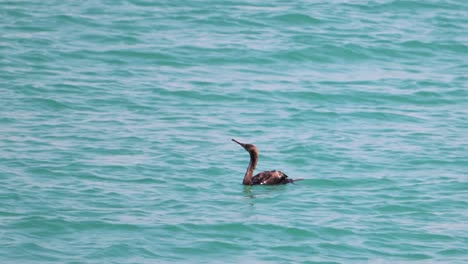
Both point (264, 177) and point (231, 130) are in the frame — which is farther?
point (231, 130)

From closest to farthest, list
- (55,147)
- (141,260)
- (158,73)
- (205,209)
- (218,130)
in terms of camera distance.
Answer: (141,260)
(205,209)
(55,147)
(218,130)
(158,73)

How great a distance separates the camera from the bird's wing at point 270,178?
16578mm

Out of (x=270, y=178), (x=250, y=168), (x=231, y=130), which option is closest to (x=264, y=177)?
(x=270, y=178)

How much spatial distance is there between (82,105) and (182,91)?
2180 mm

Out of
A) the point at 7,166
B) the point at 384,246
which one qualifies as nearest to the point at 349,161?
the point at 384,246

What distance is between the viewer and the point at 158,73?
2338 centimetres

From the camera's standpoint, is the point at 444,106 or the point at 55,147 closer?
the point at 55,147

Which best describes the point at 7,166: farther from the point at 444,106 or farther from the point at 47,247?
the point at 444,106

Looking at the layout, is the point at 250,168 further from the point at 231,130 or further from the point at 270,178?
the point at 231,130

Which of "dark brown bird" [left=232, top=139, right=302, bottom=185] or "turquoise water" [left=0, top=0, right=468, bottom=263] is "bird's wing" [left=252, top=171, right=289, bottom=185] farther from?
"turquoise water" [left=0, top=0, right=468, bottom=263]

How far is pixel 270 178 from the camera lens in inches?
657

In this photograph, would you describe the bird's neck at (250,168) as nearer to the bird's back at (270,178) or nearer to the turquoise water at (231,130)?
the bird's back at (270,178)

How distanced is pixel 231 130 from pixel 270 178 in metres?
2.98

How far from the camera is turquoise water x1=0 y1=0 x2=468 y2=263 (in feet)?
45.9
